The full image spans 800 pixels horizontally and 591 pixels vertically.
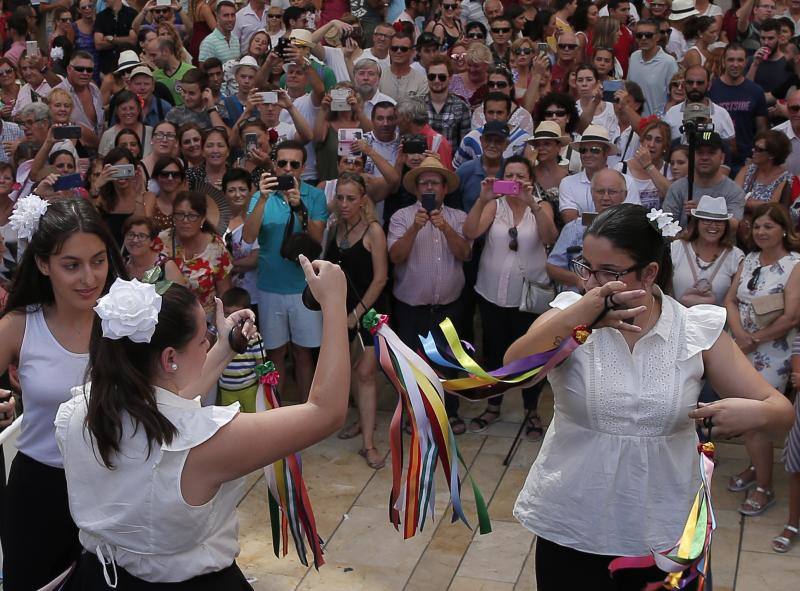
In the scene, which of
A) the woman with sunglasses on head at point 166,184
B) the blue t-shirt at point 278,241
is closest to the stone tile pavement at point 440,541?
the blue t-shirt at point 278,241

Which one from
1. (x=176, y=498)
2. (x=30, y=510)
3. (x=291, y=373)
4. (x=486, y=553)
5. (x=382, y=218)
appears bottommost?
(x=291, y=373)

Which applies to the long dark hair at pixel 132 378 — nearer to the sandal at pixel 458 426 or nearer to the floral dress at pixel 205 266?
the floral dress at pixel 205 266

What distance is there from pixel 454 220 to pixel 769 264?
→ 6.37 ft

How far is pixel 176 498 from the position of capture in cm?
268

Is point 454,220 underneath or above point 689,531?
underneath

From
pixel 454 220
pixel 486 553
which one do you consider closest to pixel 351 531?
pixel 486 553

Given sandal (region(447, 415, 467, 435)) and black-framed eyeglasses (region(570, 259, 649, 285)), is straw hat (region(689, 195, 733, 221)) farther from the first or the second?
black-framed eyeglasses (region(570, 259, 649, 285))

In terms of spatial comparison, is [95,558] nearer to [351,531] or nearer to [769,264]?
[351,531]

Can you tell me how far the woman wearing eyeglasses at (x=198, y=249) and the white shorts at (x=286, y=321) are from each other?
340 mm

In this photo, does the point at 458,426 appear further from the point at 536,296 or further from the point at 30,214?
the point at 30,214

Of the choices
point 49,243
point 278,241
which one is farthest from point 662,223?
point 278,241

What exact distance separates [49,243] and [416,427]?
1422 millimetres

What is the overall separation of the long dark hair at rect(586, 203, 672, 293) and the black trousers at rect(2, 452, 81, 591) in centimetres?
200

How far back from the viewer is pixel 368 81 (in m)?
8.35
